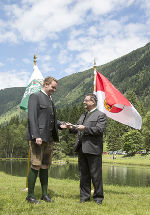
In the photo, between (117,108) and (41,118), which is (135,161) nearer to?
(117,108)

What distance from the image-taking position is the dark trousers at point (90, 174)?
6715 mm

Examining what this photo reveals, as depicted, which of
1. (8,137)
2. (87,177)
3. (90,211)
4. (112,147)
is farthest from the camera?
(8,137)

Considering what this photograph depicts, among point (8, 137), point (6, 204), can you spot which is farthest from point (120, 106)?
point (8, 137)

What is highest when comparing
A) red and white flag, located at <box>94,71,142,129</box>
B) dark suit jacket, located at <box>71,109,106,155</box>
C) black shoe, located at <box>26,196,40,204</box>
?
red and white flag, located at <box>94,71,142,129</box>

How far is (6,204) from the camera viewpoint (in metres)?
5.83

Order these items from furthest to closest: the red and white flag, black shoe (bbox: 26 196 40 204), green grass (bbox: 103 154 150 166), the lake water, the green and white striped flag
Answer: green grass (bbox: 103 154 150 166)
the lake water
the green and white striped flag
the red and white flag
black shoe (bbox: 26 196 40 204)

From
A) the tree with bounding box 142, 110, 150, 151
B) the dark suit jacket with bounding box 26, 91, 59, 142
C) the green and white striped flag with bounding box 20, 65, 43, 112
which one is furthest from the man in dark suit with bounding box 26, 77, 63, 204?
the tree with bounding box 142, 110, 150, 151

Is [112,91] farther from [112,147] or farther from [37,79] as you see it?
A: [112,147]

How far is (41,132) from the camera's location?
20.5 feet

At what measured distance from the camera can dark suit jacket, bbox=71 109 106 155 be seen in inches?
259

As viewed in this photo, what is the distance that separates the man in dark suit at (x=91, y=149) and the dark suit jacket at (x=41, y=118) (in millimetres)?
675

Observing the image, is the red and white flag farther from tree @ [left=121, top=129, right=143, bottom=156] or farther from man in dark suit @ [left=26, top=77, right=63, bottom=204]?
tree @ [left=121, top=129, right=143, bottom=156]

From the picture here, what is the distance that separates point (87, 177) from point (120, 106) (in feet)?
12.7

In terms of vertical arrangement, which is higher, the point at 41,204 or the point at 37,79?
the point at 37,79
